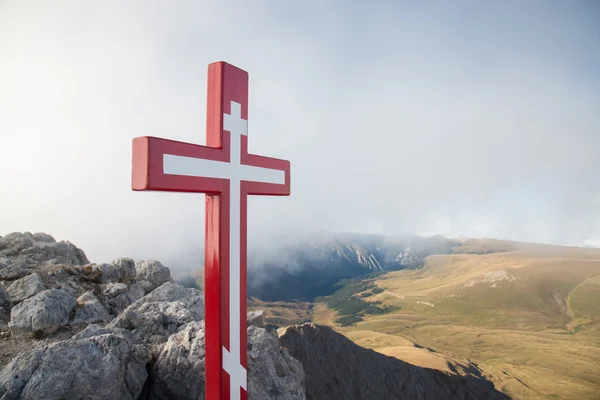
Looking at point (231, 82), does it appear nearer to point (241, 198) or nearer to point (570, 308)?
point (241, 198)

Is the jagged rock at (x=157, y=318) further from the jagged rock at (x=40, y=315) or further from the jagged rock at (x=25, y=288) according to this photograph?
the jagged rock at (x=25, y=288)

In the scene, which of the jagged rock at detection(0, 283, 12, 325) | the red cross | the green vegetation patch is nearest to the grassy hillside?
the green vegetation patch

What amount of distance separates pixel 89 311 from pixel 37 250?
22.0 ft

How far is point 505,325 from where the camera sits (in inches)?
3332

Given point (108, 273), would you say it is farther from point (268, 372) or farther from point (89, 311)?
point (268, 372)

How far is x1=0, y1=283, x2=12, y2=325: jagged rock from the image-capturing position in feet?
25.5

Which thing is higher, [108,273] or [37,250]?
[37,250]

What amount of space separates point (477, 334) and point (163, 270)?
68.9 metres

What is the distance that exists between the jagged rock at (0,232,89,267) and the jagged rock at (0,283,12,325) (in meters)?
2.93

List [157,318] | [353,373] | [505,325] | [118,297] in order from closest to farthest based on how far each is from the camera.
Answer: [157,318] → [118,297] → [353,373] → [505,325]

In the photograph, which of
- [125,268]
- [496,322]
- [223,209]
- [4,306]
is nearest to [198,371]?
[223,209]

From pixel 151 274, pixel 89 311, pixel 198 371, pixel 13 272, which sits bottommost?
pixel 198 371

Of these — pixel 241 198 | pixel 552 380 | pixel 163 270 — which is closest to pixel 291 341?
pixel 163 270

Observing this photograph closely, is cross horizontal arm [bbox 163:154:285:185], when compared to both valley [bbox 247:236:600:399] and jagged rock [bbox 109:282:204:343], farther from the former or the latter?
valley [bbox 247:236:600:399]
